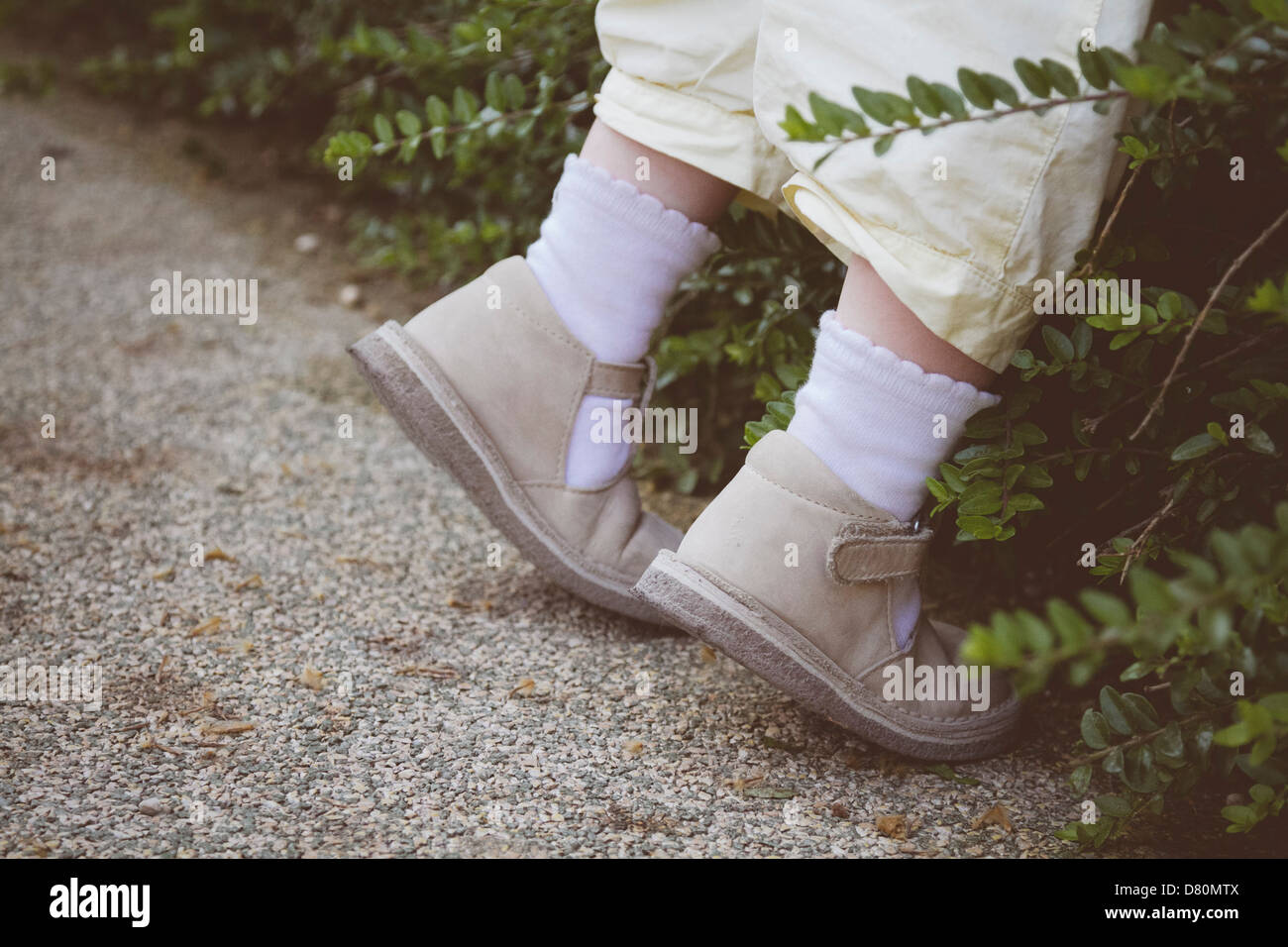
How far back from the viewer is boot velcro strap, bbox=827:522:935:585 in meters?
1.10

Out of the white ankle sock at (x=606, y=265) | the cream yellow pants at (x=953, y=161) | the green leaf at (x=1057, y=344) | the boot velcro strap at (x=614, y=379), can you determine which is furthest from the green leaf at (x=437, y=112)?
the green leaf at (x=1057, y=344)

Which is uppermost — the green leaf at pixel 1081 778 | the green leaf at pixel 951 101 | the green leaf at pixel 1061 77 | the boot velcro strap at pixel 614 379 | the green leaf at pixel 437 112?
the green leaf at pixel 1061 77

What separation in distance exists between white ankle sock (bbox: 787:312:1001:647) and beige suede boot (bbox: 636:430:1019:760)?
0.07 feet

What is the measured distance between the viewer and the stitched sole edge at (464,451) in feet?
4.21

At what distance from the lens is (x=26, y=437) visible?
1.74 m

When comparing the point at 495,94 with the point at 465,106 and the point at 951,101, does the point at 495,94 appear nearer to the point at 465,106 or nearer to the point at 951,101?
the point at 465,106

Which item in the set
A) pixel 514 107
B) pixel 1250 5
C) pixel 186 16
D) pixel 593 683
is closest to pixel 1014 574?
pixel 593 683

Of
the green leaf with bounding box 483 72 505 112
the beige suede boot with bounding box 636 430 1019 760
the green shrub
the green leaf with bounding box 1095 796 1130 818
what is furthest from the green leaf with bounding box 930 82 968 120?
the green leaf with bounding box 483 72 505 112

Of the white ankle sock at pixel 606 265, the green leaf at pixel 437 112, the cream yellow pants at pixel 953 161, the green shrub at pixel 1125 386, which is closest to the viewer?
the green shrub at pixel 1125 386

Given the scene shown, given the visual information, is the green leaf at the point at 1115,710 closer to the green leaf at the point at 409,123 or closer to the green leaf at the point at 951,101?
the green leaf at the point at 951,101

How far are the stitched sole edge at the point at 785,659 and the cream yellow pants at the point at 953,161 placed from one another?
1.03 feet

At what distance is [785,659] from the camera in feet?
3.59
